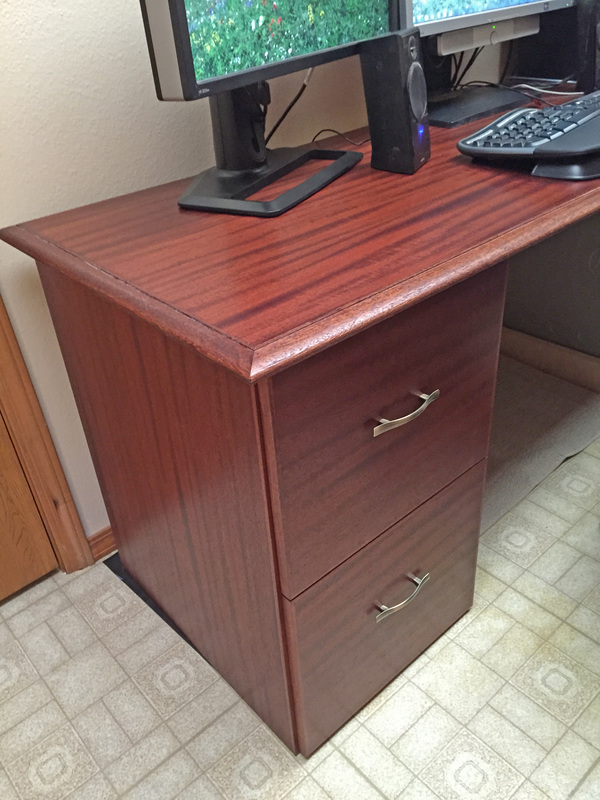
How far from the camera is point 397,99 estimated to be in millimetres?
847

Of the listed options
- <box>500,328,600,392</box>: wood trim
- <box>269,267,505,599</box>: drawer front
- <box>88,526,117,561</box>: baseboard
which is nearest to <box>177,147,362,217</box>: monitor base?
<box>269,267,505,599</box>: drawer front

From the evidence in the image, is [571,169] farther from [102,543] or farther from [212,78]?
[102,543]

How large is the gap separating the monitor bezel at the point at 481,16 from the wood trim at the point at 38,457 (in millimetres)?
780

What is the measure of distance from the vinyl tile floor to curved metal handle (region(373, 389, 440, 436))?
51cm

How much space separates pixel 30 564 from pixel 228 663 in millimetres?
462

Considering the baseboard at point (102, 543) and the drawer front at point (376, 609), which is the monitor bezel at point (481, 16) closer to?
the drawer front at point (376, 609)

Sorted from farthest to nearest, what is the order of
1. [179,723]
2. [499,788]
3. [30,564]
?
[30,564]
[179,723]
[499,788]

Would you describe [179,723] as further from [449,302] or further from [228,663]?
[449,302]

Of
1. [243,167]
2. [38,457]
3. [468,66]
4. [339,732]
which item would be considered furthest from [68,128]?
[339,732]

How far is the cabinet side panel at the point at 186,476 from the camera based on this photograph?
2.14ft

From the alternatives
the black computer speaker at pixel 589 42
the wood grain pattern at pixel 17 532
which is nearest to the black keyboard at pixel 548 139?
the black computer speaker at pixel 589 42

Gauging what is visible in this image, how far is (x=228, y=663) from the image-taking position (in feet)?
3.13

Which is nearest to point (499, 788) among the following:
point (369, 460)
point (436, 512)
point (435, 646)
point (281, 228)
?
point (435, 646)

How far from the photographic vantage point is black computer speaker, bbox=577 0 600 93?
3.79 ft
